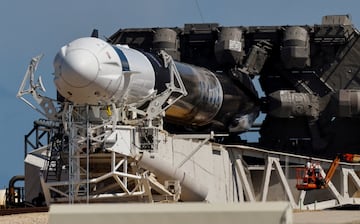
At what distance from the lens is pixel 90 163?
34500mm

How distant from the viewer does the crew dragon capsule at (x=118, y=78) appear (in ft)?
105

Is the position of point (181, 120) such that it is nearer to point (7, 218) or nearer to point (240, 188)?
point (240, 188)

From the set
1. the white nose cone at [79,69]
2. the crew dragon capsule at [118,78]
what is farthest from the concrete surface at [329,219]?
the white nose cone at [79,69]

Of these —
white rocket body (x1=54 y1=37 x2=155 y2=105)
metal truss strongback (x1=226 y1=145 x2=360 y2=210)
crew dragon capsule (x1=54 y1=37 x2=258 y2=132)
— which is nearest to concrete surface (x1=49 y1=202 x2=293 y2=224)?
white rocket body (x1=54 y1=37 x2=155 y2=105)

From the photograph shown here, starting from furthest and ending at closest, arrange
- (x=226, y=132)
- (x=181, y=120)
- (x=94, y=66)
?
(x=226, y=132)
(x=181, y=120)
(x=94, y=66)

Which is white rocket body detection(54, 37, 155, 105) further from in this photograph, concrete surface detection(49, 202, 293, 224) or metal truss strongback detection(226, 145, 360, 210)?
concrete surface detection(49, 202, 293, 224)

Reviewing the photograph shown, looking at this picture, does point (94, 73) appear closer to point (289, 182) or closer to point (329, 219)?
point (329, 219)

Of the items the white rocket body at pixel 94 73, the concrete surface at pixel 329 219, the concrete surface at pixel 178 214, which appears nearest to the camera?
the concrete surface at pixel 178 214

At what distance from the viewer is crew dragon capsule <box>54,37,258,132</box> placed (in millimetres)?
32031

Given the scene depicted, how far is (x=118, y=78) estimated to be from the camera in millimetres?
32906

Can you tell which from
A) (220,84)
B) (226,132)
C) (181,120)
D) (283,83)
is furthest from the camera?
(283,83)

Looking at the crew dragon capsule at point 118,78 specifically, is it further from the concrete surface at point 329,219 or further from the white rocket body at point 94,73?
the concrete surface at point 329,219

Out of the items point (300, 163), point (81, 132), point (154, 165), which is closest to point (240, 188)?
point (300, 163)

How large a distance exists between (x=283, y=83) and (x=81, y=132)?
2396cm
